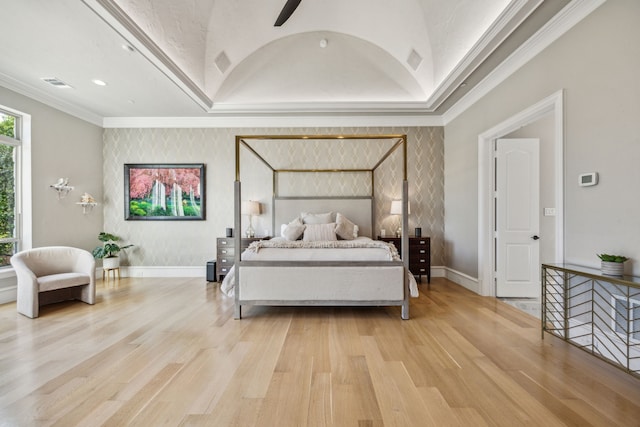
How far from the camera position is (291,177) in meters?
5.43

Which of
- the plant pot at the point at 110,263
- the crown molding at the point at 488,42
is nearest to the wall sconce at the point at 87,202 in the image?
the plant pot at the point at 110,263

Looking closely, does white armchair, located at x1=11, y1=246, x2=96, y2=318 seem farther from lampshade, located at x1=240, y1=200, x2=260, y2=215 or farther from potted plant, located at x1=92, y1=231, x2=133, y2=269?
lampshade, located at x1=240, y1=200, x2=260, y2=215

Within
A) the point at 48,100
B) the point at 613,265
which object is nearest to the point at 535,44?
the point at 613,265

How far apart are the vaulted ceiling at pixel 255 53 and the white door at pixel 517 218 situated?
4.01 feet

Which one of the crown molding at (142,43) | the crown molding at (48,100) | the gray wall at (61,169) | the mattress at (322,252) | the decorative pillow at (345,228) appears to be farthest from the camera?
the decorative pillow at (345,228)

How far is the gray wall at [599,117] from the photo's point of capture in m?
2.14

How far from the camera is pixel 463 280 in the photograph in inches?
184

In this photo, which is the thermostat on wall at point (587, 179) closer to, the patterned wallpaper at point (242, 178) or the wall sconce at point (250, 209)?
the patterned wallpaper at point (242, 178)

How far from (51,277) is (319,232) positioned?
11.3 feet

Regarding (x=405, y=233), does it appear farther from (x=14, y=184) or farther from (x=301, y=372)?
(x=14, y=184)

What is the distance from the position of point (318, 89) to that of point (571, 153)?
3.72 m

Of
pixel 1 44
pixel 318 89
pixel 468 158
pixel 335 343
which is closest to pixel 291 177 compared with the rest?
pixel 318 89

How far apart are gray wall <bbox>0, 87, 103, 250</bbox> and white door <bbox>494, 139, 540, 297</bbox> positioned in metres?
6.66

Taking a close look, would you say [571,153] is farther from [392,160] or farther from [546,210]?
[392,160]
